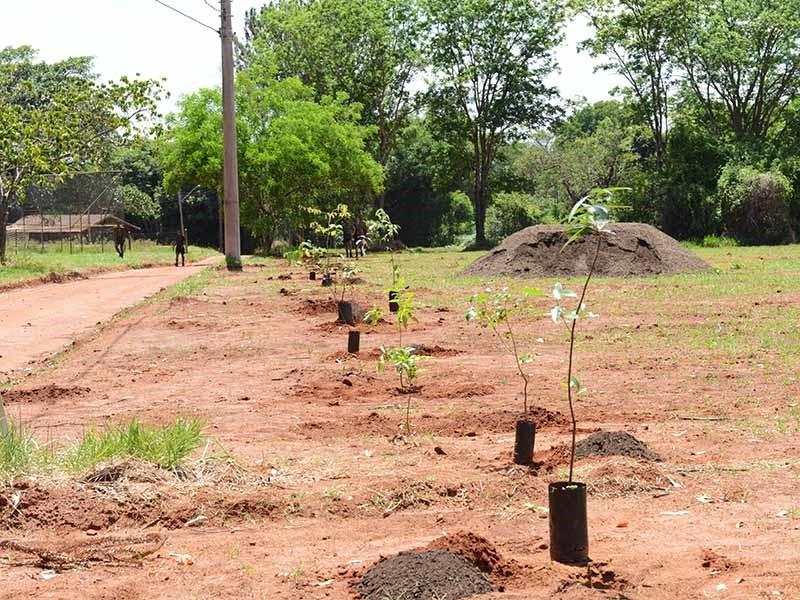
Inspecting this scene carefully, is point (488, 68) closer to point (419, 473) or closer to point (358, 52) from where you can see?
point (358, 52)

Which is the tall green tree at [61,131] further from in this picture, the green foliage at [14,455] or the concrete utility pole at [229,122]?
the green foliage at [14,455]

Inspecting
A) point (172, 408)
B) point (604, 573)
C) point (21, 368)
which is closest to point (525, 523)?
point (604, 573)

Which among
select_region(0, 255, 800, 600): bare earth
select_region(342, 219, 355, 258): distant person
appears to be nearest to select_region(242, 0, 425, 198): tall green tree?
select_region(342, 219, 355, 258): distant person

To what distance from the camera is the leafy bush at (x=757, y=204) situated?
4741 cm

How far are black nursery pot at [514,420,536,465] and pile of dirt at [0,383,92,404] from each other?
4.63m

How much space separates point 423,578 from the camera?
4355 millimetres

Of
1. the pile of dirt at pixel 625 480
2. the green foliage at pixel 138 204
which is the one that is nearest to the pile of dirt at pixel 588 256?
the pile of dirt at pixel 625 480

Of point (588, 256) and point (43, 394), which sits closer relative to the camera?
point (43, 394)

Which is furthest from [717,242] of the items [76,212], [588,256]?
[76,212]

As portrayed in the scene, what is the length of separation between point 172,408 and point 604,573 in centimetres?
517

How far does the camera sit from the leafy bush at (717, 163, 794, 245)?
47.4 m

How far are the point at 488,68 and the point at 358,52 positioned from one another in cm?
670

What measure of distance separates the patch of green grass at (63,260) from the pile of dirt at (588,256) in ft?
38.3

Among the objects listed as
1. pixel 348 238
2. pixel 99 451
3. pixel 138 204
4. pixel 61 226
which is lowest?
pixel 99 451
